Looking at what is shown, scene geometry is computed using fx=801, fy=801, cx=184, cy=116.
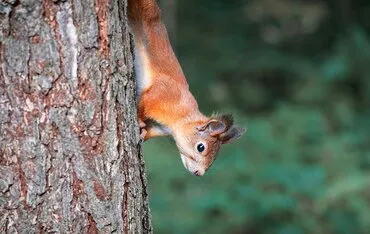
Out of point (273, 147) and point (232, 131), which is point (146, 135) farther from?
point (273, 147)

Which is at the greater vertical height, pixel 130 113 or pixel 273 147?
pixel 130 113

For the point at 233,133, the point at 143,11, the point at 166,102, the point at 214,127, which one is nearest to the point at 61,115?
the point at 143,11

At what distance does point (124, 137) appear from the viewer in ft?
7.84

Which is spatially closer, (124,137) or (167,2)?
(124,137)

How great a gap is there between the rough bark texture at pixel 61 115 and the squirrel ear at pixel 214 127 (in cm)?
114

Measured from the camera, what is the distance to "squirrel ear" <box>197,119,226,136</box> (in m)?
3.48

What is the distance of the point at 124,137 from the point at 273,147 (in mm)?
4424

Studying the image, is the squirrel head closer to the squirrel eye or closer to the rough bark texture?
the squirrel eye

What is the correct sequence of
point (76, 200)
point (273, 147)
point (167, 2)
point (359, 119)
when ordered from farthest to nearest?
point (167, 2)
point (359, 119)
point (273, 147)
point (76, 200)

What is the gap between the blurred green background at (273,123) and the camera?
5.69 meters

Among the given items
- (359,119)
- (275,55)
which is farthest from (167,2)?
(359,119)

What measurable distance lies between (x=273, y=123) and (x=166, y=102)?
163 inches

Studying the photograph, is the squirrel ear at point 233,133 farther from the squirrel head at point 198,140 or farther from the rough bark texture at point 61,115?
the rough bark texture at point 61,115

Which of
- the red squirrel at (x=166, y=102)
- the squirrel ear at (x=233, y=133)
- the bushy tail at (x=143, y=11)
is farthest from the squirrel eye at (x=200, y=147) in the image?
the bushy tail at (x=143, y=11)
